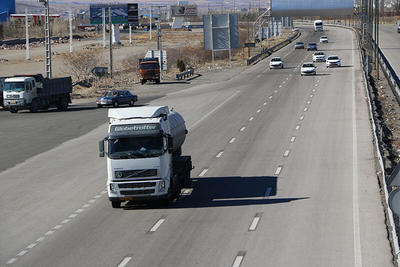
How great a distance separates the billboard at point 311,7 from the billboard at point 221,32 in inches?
1046

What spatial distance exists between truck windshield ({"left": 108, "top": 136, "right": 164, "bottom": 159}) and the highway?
1722mm

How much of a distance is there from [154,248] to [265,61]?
88.5 m

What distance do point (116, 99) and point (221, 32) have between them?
39.3m

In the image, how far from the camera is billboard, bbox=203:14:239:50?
308ft

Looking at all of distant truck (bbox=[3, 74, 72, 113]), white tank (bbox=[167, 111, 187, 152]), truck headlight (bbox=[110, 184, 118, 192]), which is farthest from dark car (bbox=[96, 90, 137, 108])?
truck headlight (bbox=[110, 184, 118, 192])

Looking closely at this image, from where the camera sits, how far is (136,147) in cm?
2191

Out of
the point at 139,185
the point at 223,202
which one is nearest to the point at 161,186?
the point at 139,185

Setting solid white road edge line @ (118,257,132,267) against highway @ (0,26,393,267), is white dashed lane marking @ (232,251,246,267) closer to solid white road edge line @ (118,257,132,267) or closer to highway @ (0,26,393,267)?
highway @ (0,26,393,267)

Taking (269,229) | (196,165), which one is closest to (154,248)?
(269,229)

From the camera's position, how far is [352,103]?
52.2 meters

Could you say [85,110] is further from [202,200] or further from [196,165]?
[202,200]

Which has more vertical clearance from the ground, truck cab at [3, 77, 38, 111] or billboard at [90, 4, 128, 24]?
billboard at [90, 4, 128, 24]

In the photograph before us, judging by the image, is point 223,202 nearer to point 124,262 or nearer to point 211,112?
point 124,262

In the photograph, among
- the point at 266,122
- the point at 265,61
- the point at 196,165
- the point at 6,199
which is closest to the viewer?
the point at 6,199
